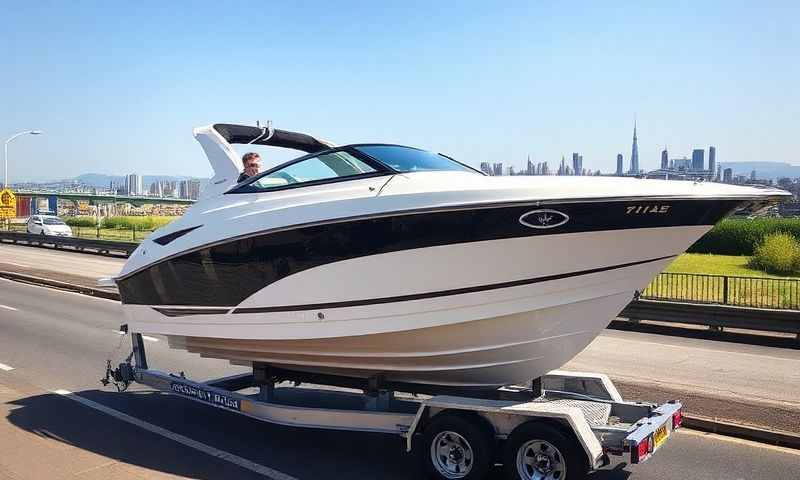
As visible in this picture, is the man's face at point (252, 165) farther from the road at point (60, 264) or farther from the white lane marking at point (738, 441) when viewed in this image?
the road at point (60, 264)

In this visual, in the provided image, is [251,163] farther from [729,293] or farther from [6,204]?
[6,204]

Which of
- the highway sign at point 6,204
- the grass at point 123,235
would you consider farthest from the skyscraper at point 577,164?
the highway sign at point 6,204

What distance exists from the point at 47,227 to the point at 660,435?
39.3 m

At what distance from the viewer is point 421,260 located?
533 centimetres

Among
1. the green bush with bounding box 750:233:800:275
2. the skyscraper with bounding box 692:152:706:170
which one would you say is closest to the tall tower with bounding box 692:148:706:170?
the skyscraper with bounding box 692:152:706:170

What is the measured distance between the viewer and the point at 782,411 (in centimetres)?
694

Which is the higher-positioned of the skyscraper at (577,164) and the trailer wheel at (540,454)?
the skyscraper at (577,164)

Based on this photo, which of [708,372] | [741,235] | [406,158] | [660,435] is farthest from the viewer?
[741,235]

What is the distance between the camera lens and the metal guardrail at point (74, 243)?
30.1 meters

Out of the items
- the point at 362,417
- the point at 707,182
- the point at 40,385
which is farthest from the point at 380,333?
the point at 40,385

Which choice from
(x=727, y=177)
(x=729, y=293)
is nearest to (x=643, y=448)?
(x=727, y=177)

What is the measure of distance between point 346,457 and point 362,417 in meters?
0.49

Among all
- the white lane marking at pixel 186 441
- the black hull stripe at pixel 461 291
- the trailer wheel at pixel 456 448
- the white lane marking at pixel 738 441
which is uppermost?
the black hull stripe at pixel 461 291

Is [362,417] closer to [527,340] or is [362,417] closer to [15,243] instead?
[527,340]
